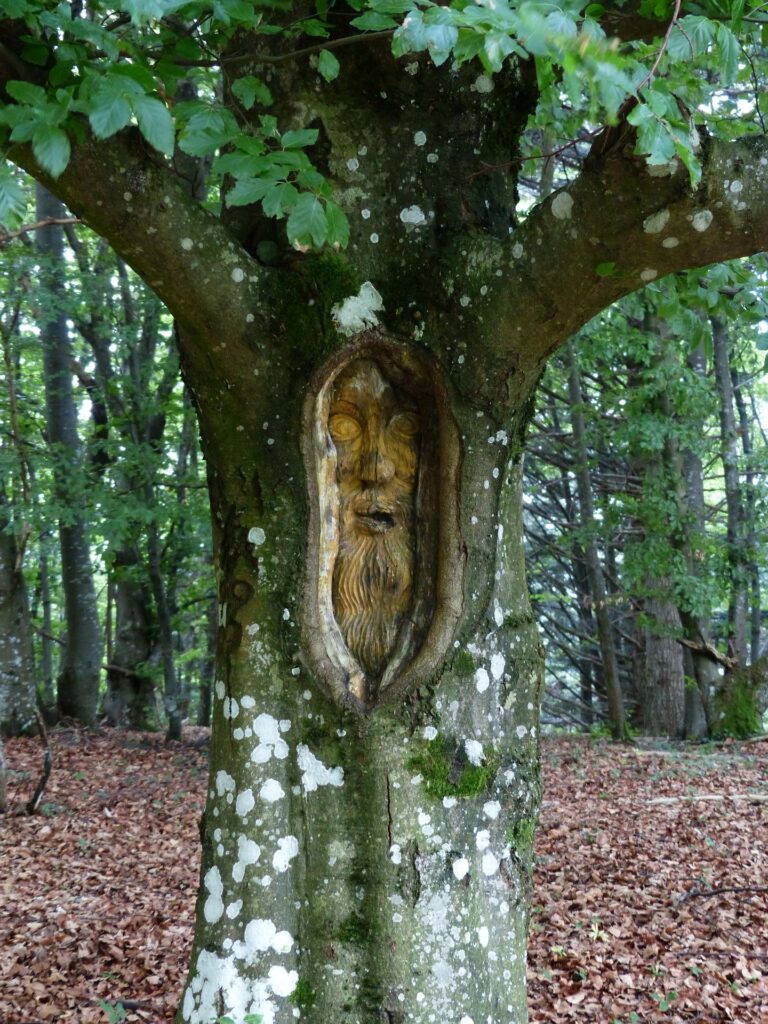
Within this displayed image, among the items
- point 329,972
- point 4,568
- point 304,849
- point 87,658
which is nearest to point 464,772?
point 304,849

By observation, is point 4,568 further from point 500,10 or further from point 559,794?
point 500,10

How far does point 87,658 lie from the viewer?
40.6 ft

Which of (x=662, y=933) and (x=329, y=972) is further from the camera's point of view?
(x=662, y=933)

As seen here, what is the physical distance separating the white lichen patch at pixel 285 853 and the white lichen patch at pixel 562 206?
2.13m

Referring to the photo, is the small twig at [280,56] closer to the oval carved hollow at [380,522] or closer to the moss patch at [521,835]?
the oval carved hollow at [380,522]

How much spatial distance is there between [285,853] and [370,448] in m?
1.36

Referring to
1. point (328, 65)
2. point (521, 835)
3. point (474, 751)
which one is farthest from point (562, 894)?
point (328, 65)

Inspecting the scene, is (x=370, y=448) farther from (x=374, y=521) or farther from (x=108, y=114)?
(x=108, y=114)

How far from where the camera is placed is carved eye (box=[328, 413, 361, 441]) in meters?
2.99

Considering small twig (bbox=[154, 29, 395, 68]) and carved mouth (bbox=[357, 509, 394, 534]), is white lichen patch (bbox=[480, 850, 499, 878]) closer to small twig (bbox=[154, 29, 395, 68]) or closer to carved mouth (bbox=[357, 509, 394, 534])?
Answer: carved mouth (bbox=[357, 509, 394, 534])

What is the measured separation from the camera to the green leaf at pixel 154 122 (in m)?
2.05

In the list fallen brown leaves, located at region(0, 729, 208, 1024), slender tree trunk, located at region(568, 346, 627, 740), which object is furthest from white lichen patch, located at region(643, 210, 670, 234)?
slender tree trunk, located at region(568, 346, 627, 740)

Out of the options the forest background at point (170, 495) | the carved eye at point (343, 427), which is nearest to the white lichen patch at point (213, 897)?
the carved eye at point (343, 427)

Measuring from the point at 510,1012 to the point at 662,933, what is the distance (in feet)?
7.65
